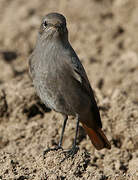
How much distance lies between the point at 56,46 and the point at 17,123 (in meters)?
1.79

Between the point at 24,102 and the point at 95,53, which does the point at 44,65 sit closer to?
the point at 24,102

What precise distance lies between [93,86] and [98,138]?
1.93m

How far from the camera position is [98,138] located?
6.84 m

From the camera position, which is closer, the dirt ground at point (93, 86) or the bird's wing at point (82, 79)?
the dirt ground at point (93, 86)

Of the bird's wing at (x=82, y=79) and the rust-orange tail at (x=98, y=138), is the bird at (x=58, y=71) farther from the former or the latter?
the rust-orange tail at (x=98, y=138)

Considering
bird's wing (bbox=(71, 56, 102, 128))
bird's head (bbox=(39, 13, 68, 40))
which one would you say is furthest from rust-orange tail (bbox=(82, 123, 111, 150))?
bird's head (bbox=(39, 13, 68, 40))

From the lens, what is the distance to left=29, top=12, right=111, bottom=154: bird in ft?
20.1

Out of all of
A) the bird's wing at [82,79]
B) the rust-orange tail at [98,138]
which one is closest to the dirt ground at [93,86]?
the rust-orange tail at [98,138]

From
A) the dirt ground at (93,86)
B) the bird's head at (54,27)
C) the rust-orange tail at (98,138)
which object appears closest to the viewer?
the dirt ground at (93,86)

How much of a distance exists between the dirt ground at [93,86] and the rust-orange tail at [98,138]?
194 millimetres

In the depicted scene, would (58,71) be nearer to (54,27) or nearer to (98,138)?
(54,27)

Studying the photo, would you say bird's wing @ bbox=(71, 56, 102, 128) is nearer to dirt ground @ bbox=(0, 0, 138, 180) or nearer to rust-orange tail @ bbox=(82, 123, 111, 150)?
rust-orange tail @ bbox=(82, 123, 111, 150)

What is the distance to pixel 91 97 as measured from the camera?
664cm

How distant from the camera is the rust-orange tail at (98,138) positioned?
6781 millimetres
